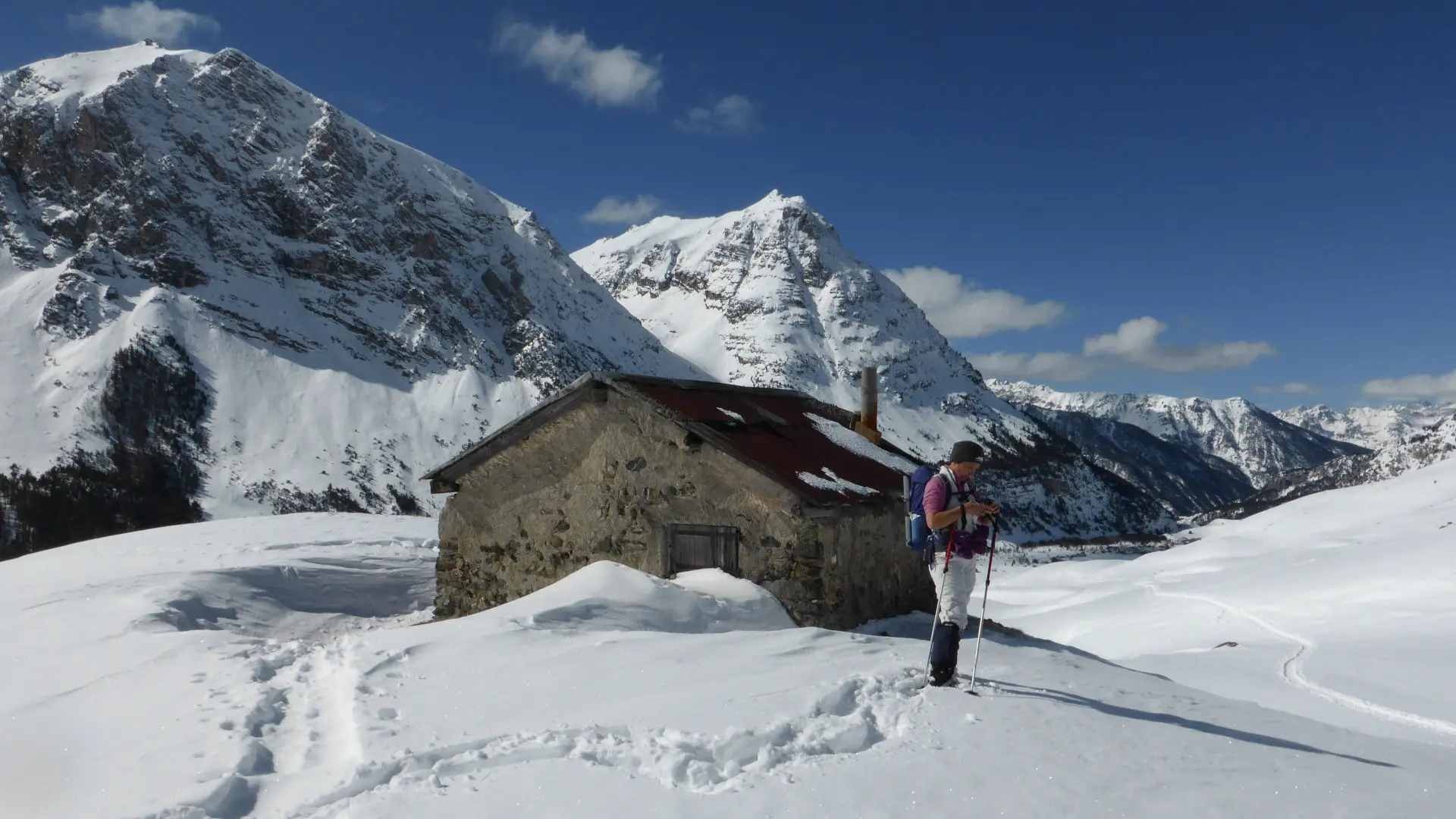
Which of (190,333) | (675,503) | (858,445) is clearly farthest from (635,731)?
(190,333)

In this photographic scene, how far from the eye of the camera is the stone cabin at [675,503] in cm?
1066

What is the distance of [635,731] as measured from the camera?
233 inches

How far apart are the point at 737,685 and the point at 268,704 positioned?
363 centimetres

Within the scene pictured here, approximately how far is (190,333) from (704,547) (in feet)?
569

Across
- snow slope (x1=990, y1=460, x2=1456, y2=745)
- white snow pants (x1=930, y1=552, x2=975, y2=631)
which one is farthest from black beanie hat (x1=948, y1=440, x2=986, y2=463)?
snow slope (x1=990, y1=460, x2=1456, y2=745)

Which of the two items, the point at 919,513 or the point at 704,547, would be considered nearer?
the point at 919,513

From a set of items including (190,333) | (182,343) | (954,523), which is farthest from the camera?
(190,333)

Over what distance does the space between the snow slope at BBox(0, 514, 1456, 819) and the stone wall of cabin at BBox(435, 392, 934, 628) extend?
84 cm

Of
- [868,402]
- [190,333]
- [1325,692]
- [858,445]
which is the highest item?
[190,333]

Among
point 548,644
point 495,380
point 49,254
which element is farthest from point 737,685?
point 49,254

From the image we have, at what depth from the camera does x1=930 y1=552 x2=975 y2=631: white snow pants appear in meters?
7.00

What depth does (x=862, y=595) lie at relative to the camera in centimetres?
1115

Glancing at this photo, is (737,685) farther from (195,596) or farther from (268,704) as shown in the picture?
(195,596)

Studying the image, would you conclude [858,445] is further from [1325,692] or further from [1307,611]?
[1307,611]
